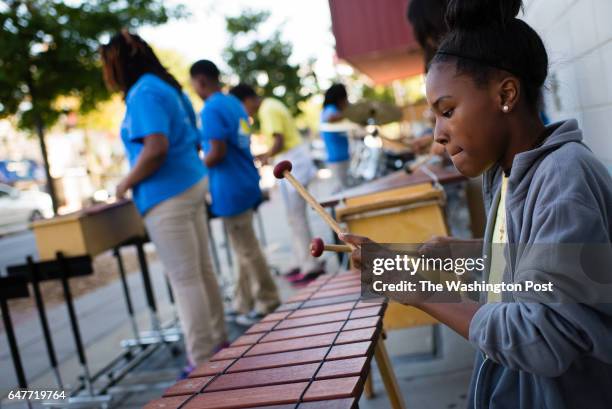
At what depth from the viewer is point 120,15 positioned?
22.6ft

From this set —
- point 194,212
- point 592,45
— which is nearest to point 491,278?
point 592,45

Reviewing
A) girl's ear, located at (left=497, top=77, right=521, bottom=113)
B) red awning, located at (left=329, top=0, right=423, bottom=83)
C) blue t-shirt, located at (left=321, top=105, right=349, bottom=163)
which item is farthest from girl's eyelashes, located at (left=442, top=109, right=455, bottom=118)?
red awning, located at (left=329, top=0, right=423, bottom=83)

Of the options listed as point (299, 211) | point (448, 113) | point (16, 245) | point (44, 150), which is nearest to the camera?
point (448, 113)

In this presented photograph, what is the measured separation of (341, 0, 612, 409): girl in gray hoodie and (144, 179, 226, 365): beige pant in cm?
211

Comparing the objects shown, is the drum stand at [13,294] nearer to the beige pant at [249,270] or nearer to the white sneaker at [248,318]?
→ the beige pant at [249,270]

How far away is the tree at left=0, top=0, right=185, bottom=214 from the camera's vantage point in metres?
6.16

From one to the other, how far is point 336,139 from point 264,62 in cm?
307

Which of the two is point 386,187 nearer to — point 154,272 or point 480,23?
point 480,23

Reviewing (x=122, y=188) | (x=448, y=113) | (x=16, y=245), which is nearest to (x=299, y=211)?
(x=122, y=188)

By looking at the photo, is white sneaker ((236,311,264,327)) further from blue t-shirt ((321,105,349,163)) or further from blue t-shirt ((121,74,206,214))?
blue t-shirt ((321,105,349,163))

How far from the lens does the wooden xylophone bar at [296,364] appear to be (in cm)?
139

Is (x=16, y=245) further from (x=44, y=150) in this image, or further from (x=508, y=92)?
(x=508, y=92)

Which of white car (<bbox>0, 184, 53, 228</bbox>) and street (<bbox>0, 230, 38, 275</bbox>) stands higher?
white car (<bbox>0, 184, 53, 228</bbox>)

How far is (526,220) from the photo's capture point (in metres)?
1.31
